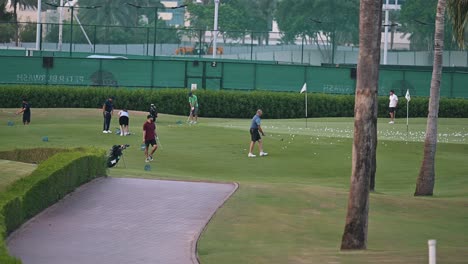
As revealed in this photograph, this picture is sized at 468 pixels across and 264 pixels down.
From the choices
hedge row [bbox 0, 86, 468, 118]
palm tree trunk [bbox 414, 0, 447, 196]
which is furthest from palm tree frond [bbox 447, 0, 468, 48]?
hedge row [bbox 0, 86, 468, 118]

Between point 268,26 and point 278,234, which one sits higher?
point 268,26

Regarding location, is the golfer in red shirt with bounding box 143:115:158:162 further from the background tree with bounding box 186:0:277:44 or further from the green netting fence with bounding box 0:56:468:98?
the background tree with bounding box 186:0:277:44

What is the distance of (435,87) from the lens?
29594 mm

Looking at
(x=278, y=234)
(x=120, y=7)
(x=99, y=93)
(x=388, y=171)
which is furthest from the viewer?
(x=120, y=7)

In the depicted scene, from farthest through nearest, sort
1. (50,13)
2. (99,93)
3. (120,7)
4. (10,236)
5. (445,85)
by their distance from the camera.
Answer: (50,13), (120,7), (445,85), (99,93), (10,236)

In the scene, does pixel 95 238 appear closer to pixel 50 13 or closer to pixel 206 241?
pixel 206 241

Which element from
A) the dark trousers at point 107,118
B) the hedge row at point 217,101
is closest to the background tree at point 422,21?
the hedge row at point 217,101

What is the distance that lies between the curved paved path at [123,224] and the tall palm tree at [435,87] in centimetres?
634

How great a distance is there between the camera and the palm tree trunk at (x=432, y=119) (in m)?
29.5

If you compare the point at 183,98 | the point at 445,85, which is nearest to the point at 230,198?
the point at 183,98

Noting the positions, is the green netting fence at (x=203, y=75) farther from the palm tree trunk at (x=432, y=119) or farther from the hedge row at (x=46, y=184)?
the hedge row at (x=46, y=184)

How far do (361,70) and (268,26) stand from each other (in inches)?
5107

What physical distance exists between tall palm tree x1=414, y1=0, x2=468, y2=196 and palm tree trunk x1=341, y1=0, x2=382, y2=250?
11182 mm

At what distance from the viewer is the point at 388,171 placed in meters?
36.2
